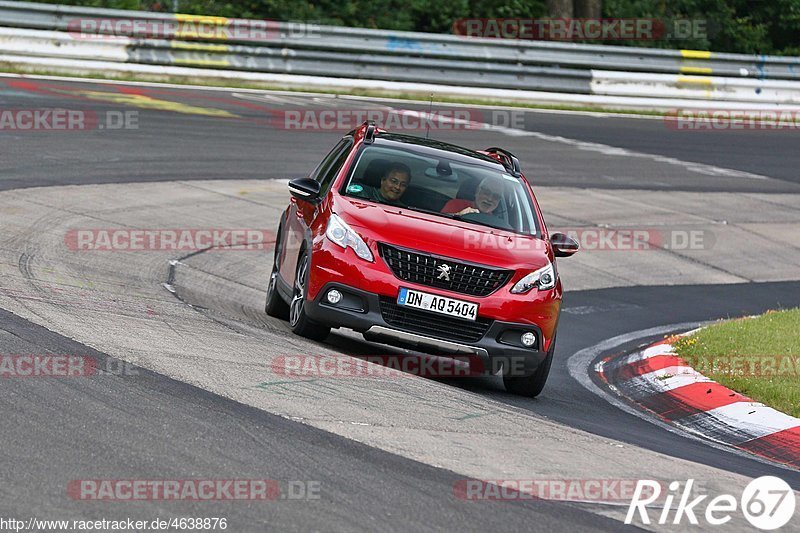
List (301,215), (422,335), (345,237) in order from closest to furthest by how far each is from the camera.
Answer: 1. (422,335)
2. (345,237)
3. (301,215)

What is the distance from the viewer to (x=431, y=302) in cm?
864

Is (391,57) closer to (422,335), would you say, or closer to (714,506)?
(422,335)

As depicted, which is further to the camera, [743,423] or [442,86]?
[442,86]

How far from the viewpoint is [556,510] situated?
5.66 m

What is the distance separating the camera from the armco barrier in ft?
77.9

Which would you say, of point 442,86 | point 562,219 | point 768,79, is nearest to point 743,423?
point 562,219

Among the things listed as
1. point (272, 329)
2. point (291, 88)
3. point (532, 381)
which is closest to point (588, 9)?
point (291, 88)

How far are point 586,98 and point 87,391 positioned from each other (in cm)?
2143

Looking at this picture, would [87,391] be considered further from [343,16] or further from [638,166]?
[343,16]

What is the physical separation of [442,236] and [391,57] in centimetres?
1719

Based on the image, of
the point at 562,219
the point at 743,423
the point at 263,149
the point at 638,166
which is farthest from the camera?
the point at 638,166

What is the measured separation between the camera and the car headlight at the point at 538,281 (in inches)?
→ 351

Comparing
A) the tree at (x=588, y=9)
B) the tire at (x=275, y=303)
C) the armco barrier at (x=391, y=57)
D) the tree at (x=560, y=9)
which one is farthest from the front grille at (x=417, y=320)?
the tree at (x=588, y=9)

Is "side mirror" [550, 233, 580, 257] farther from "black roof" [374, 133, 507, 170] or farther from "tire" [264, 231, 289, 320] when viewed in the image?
"tire" [264, 231, 289, 320]
